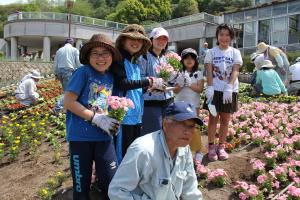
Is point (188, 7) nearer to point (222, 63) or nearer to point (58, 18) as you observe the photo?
point (58, 18)

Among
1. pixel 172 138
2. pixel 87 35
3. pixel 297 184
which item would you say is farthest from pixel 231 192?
pixel 87 35

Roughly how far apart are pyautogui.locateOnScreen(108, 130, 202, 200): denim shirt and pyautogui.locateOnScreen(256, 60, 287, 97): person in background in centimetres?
792

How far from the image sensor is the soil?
4738 mm

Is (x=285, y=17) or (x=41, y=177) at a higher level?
(x=285, y=17)

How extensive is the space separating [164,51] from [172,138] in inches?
96.0

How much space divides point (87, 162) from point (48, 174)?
6.82 feet

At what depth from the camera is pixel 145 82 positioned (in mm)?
4227

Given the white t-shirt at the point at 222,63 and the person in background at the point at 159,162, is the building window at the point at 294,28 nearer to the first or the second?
the white t-shirt at the point at 222,63

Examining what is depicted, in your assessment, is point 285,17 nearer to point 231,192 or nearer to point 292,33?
point 292,33

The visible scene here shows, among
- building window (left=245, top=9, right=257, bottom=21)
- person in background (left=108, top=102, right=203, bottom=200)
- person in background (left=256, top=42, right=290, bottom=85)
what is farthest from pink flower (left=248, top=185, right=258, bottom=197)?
building window (left=245, top=9, right=257, bottom=21)

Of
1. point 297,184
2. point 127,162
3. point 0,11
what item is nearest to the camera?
point 127,162

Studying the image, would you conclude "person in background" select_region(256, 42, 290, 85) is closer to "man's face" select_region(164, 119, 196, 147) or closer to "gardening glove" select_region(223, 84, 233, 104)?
"gardening glove" select_region(223, 84, 233, 104)

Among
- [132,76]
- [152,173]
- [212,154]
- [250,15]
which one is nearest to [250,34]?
[250,15]

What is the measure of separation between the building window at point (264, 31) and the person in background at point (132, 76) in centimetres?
2656
